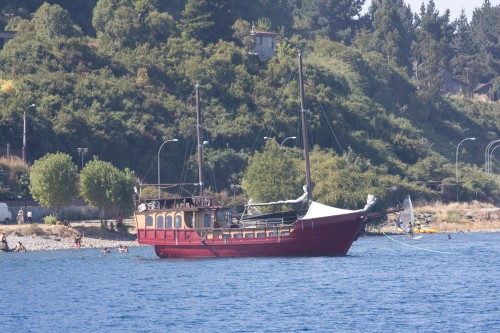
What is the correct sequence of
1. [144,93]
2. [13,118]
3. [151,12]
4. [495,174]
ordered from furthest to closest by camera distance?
[495,174]
[151,12]
[144,93]
[13,118]

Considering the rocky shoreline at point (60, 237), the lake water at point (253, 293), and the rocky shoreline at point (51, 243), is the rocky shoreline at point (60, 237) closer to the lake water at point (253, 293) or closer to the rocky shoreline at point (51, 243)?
the rocky shoreline at point (51, 243)

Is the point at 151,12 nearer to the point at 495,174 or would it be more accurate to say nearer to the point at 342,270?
the point at 495,174

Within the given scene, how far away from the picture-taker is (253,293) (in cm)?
6519

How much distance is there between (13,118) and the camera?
418 feet

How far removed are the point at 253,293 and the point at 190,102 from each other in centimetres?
8594

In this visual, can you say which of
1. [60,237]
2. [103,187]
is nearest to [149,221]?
[60,237]

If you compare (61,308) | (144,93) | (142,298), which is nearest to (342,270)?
(142,298)

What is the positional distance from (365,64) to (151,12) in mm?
43098

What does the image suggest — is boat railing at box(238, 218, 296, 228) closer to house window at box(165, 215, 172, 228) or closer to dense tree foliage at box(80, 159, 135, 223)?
house window at box(165, 215, 172, 228)

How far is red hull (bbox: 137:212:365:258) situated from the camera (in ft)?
265

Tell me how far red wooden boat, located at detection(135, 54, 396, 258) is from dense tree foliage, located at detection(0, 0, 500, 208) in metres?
31.7

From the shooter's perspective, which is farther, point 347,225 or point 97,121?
point 97,121

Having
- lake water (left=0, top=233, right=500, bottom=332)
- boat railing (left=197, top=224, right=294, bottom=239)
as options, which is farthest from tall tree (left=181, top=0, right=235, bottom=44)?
boat railing (left=197, top=224, right=294, bottom=239)

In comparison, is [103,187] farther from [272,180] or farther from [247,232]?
[247,232]
